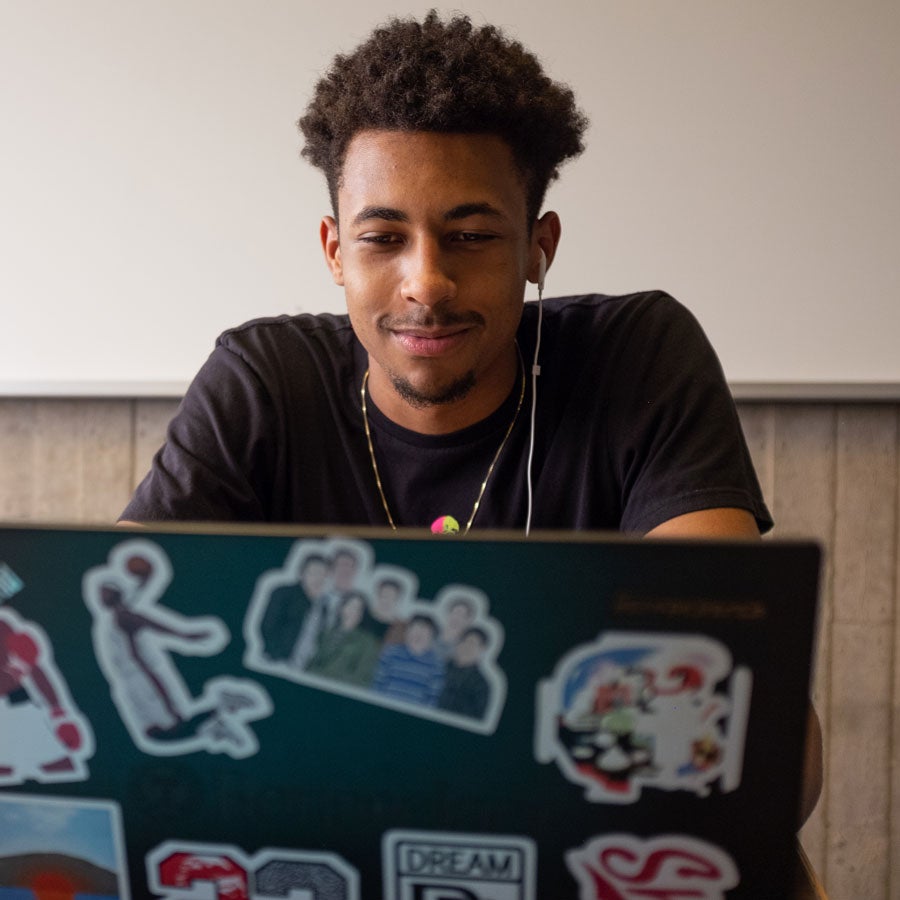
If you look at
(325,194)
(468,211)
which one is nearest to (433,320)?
(468,211)

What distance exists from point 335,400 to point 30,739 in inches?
31.7

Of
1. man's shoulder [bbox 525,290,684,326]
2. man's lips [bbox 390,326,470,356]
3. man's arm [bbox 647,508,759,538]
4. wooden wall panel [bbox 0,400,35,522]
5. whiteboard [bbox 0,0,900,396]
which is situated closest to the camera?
man's arm [bbox 647,508,759,538]

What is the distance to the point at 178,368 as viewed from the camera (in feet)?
6.46

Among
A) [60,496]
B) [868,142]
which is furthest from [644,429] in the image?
[60,496]

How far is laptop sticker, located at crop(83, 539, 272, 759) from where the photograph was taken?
1.49 feet

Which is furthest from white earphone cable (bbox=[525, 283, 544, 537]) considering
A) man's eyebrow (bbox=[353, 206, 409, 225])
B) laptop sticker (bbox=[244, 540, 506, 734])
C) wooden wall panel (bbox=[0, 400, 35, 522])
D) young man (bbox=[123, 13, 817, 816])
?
wooden wall panel (bbox=[0, 400, 35, 522])

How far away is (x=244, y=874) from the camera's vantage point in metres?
0.48

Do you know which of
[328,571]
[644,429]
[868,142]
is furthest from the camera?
[868,142]

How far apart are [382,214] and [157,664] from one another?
73 centimetres

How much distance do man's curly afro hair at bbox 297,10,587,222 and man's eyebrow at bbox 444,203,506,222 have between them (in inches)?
3.4

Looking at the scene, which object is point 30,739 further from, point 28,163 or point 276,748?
point 28,163

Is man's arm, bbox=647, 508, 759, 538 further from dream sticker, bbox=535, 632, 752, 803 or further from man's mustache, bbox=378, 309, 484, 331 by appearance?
dream sticker, bbox=535, 632, 752, 803

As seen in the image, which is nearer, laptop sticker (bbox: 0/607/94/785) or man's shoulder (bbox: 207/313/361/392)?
laptop sticker (bbox: 0/607/94/785)

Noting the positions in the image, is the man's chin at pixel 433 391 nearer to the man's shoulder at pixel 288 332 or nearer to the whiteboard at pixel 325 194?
the man's shoulder at pixel 288 332
